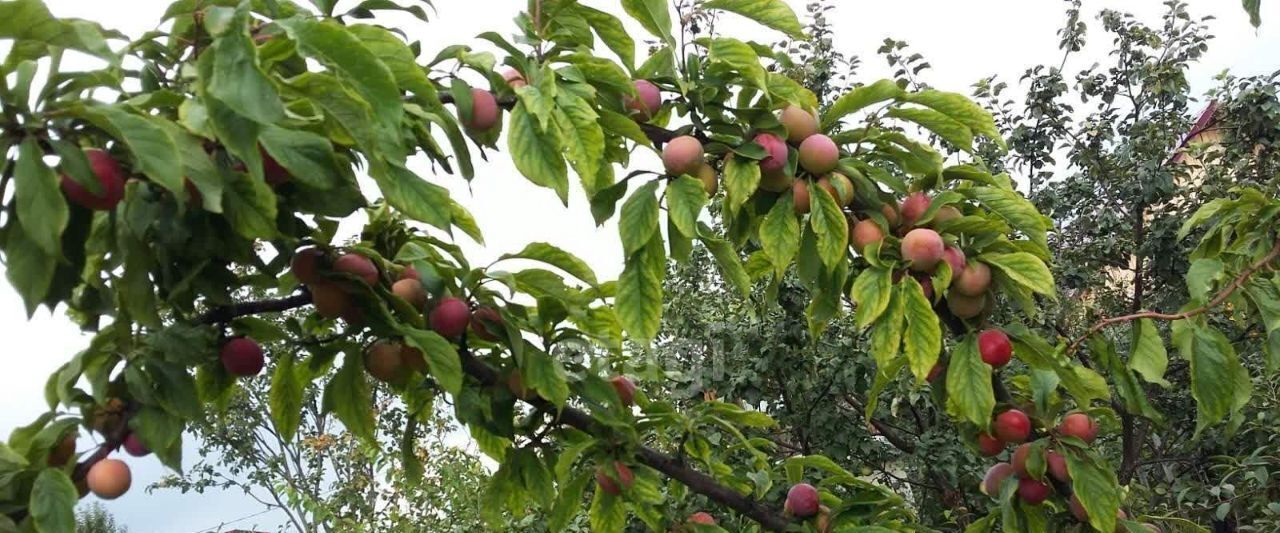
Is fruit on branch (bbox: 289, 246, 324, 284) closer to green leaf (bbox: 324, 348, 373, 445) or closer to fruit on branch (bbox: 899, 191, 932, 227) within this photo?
green leaf (bbox: 324, 348, 373, 445)

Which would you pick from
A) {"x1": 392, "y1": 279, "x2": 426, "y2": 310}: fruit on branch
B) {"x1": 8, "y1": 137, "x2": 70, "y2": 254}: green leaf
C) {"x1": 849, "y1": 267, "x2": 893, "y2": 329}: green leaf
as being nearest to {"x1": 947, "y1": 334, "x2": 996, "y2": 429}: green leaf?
{"x1": 849, "y1": 267, "x2": 893, "y2": 329}: green leaf

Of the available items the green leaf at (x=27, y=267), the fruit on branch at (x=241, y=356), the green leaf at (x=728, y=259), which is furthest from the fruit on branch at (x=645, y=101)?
the green leaf at (x=27, y=267)

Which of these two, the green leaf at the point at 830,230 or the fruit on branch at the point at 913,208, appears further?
the fruit on branch at the point at 913,208

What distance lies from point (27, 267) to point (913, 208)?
2.85 feet

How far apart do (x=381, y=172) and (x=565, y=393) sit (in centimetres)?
42

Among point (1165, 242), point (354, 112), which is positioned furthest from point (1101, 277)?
point (354, 112)

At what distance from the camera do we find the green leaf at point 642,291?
109 cm

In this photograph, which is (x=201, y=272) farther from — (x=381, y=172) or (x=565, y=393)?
(x=565, y=393)

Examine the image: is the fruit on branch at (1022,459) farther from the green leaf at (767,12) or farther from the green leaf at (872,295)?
the green leaf at (767,12)

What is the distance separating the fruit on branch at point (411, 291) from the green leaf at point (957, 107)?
1.88 ft

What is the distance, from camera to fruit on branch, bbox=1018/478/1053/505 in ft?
4.17

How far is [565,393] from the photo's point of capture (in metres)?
1.17

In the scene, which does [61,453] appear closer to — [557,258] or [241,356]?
[241,356]

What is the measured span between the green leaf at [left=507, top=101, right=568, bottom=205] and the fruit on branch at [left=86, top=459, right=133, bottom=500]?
0.48 metres
